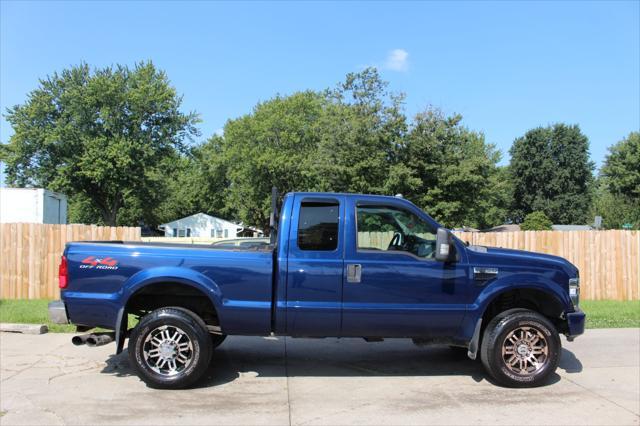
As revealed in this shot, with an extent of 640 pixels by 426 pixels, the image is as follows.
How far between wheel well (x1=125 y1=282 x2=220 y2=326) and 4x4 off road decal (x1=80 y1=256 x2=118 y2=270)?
1.36 feet

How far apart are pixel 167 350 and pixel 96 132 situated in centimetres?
4217

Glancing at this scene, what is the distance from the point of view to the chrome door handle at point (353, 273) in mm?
5586

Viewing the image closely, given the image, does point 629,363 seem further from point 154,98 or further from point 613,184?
point 613,184

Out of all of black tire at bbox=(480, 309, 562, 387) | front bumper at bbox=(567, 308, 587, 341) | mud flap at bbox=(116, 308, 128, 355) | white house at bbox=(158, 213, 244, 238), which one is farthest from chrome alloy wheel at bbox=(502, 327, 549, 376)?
white house at bbox=(158, 213, 244, 238)

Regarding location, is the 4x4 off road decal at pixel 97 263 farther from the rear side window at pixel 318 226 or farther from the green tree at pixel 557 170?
the green tree at pixel 557 170

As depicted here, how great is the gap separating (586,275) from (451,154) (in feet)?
53.6

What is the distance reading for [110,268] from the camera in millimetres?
5531

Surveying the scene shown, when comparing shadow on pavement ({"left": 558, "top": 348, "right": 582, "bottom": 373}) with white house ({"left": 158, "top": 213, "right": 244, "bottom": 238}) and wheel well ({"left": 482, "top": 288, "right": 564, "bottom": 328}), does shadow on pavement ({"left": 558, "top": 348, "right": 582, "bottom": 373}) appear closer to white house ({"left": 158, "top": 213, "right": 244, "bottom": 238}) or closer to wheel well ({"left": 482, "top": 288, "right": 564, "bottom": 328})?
wheel well ({"left": 482, "top": 288, "right": 564, "bottom": 328})

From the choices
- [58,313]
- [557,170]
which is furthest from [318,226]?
[557,170]

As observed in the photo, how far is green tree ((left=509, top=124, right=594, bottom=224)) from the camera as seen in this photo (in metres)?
58.7

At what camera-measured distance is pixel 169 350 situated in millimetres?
5539

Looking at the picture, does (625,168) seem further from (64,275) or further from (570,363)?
(64,275)

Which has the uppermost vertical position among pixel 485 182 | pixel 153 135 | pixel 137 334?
pixel 153 135

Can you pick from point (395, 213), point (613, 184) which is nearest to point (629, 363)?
point (395, 213)
